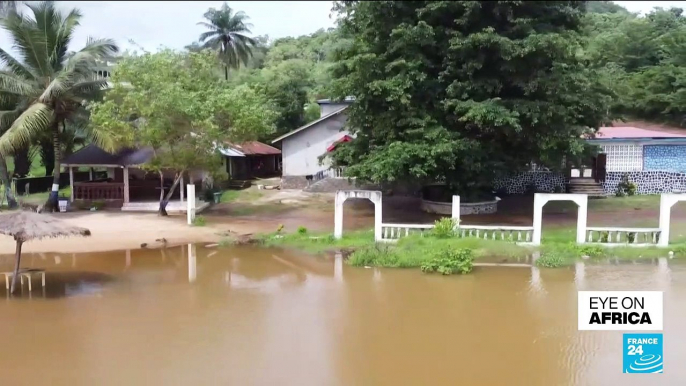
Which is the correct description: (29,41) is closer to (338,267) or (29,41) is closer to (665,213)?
(338,267)

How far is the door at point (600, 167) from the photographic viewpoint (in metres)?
23.4

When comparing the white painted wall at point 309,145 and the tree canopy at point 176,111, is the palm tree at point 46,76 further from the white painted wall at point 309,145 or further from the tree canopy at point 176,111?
the white painted wall at point 309,145

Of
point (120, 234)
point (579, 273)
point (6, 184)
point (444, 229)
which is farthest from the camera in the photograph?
point (6, 184)

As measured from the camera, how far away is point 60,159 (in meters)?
21.5

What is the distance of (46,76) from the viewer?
66.9 feet

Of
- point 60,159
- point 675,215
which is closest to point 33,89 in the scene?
point 60,159

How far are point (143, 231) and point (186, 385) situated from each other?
1107 cm

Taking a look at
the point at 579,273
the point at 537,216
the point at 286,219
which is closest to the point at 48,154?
the point at 286,219

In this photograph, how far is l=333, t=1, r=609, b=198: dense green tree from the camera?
16891 mm

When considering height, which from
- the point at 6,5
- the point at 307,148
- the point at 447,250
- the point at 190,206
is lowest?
the point at 447,250

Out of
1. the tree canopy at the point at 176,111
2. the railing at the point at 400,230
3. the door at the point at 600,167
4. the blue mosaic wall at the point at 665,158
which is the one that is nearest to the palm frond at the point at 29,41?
the tree canopy at the point at 176,111

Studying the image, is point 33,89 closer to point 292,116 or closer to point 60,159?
point 60,159

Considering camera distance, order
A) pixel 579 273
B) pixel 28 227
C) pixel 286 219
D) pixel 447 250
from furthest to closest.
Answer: pixel 286 219
pixel 447 250
pixel 579 273
pixel 28 227

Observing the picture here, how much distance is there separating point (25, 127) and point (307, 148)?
495 inches
